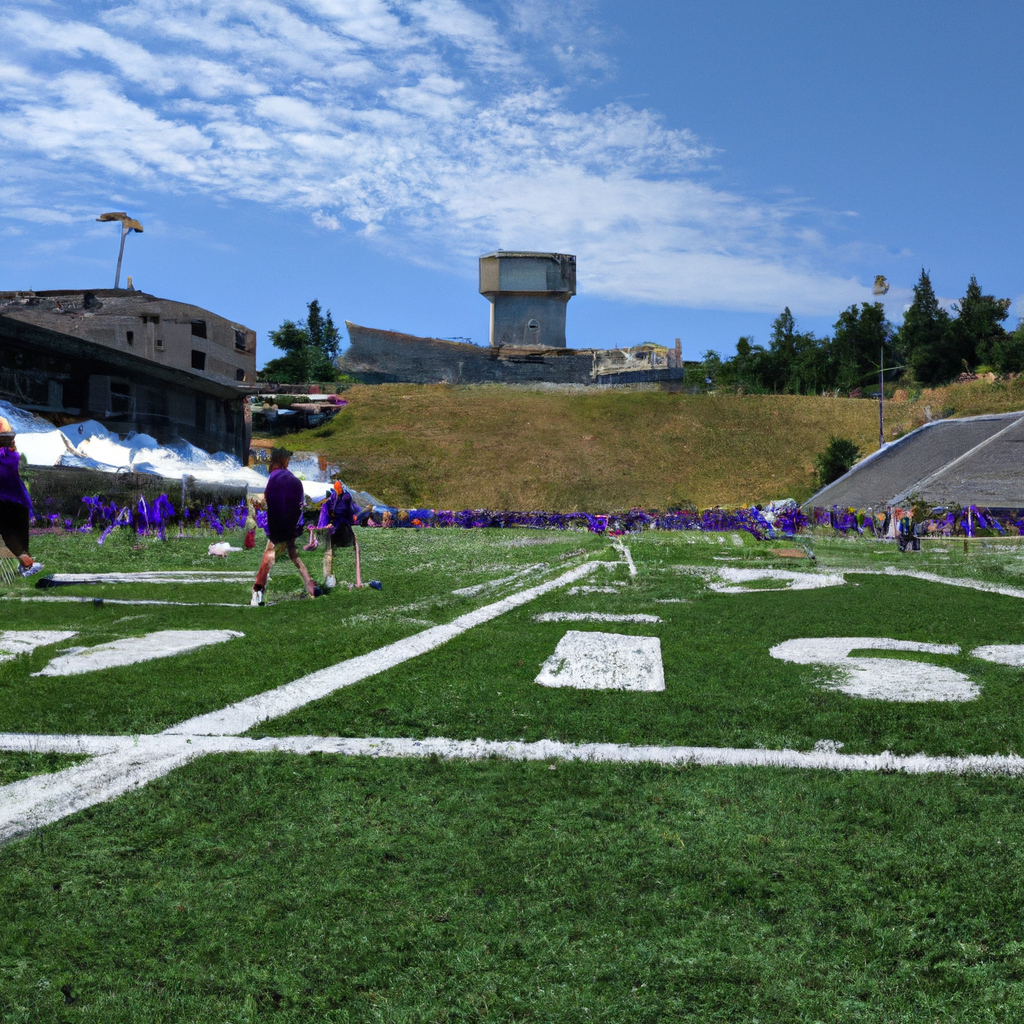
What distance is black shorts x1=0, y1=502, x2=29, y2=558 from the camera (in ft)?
34.2

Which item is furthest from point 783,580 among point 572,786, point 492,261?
point 492,261

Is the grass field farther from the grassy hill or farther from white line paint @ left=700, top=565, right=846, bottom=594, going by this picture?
the grassy hill

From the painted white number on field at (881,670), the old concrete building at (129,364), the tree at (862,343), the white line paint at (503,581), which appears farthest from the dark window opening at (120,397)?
the tree at (862,343)

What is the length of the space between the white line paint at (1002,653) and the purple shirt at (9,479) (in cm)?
990

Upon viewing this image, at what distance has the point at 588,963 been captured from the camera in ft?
7.22

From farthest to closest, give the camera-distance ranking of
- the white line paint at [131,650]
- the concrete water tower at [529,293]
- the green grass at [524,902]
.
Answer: the concrete water tower at [529,293] → the white line paint at [131,650] → the green grass at [524,902]

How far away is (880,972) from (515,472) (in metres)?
55.6

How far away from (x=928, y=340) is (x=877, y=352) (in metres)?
4.63

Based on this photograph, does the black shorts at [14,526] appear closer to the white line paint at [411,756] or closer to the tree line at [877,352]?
the white line paint at [411,756]

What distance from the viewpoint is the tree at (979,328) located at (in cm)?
7019

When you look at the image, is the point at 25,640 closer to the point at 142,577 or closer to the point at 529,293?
the point at 142,577

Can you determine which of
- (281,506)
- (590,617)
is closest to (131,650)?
(281,506)

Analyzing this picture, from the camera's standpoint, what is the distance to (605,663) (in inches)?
239

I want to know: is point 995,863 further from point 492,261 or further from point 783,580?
point 492,261
